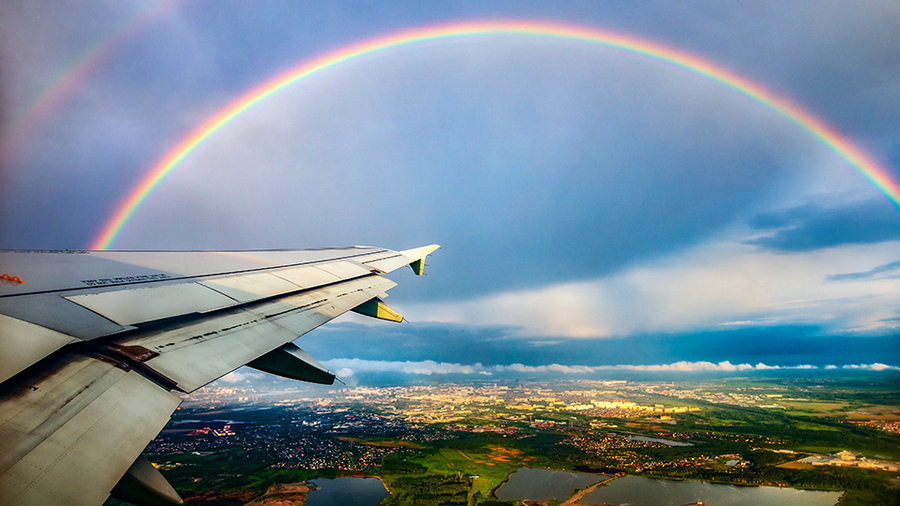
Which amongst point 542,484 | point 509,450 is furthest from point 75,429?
point 509,450

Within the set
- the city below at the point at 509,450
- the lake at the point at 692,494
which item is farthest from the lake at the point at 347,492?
the lake at the point at 692,494

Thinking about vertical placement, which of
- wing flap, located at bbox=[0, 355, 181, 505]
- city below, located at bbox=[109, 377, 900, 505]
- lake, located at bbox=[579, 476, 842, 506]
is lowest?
city below, located at bbox=[109, 377, 900, 505]

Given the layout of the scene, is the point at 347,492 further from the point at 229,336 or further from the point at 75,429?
the point at 75,429

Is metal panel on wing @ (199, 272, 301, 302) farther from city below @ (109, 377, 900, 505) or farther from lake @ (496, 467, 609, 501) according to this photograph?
lake @ (496, 467, 609, 501)

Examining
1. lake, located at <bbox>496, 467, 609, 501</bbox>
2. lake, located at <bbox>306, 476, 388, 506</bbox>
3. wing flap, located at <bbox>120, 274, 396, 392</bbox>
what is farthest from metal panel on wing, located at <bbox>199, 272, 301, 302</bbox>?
lake, located at <bbox>496, 467, 609, 501</bbox>

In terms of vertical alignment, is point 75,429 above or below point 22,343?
below

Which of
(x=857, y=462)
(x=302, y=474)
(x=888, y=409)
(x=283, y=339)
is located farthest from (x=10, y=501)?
(x=888, y=409)
